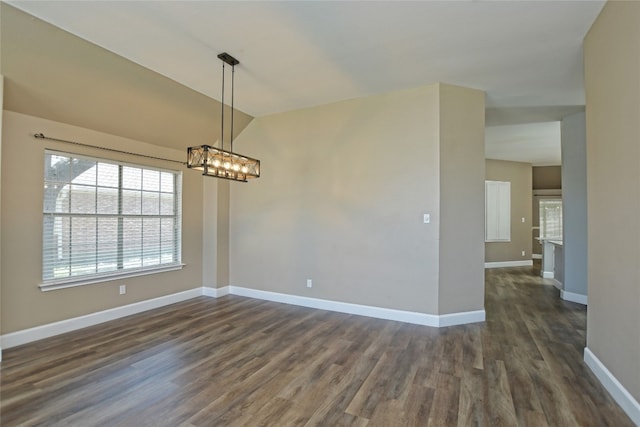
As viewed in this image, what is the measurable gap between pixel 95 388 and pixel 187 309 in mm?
2063

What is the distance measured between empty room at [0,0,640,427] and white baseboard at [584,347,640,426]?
0.07 ft

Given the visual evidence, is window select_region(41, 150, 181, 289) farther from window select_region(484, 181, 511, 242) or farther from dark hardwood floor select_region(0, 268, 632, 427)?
window select_region(484, 181, 511, 242)

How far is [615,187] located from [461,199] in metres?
1.69

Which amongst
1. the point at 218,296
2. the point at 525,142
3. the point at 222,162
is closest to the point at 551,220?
the point at 525,142

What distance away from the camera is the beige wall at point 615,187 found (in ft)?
6.70

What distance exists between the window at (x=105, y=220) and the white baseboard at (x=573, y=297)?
6.42m

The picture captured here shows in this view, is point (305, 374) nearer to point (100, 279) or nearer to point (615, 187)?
point (615, 187)

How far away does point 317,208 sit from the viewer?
4.65 metres

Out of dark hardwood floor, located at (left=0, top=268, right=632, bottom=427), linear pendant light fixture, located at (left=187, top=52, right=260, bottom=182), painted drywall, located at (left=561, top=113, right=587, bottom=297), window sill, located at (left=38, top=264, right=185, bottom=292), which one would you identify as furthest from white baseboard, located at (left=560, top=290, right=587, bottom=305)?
window sill, located at (left=38, top=264, right=185, bottom=292)

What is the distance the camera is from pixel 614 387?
2285 mm

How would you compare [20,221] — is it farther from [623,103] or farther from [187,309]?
[623,103]

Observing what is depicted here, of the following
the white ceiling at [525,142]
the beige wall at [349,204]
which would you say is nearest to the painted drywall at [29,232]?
the beige wall at [349,204]

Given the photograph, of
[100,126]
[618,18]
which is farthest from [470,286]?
[100,126]

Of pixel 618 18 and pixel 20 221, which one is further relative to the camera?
pixel 20 221
